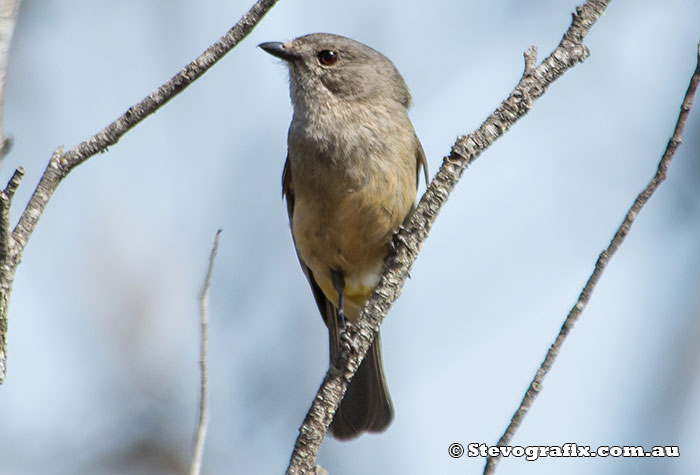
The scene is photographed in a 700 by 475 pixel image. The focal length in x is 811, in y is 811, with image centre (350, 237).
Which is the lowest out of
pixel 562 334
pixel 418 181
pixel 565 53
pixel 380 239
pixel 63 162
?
pixel 63 162

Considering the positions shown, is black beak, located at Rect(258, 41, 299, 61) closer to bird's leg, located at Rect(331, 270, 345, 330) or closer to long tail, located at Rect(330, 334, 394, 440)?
bird's leg, located at Rect(331, 270, 345, 330)

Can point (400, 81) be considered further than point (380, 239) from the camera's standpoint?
Yes

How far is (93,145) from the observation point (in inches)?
112

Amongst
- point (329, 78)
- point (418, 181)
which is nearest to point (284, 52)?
point (329, 78)

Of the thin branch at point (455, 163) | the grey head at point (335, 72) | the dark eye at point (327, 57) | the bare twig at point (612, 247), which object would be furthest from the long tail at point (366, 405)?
the bare twig at point (612, 247)

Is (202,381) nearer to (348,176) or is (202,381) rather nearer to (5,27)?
(5,27)

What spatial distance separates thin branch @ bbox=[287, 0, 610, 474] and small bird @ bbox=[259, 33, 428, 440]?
1.60 meters

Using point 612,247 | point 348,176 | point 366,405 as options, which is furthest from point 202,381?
point 366,405

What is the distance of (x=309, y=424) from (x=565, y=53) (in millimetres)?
1842

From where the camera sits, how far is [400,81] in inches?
242

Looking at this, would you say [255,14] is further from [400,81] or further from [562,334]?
[400,81]

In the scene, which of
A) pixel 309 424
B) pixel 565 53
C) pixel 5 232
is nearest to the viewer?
pixel 5 232

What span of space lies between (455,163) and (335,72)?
8.59ft

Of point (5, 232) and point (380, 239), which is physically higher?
point (380, 239)
